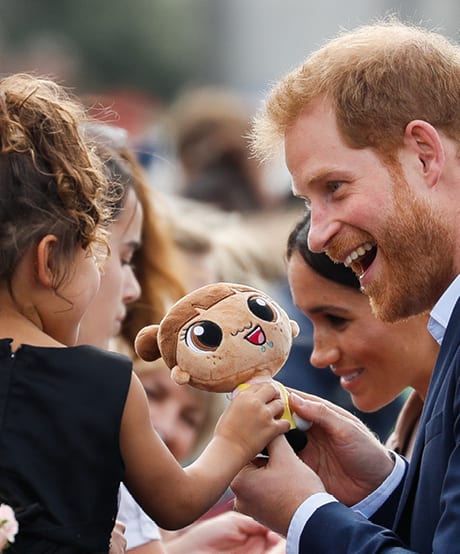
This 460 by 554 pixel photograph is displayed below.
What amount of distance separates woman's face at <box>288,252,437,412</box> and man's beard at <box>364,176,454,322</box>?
0.77 metres

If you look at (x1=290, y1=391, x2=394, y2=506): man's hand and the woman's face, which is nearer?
(x1=290, y1=391, x2=394, y2=506): man's hand

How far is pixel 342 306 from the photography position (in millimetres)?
3746

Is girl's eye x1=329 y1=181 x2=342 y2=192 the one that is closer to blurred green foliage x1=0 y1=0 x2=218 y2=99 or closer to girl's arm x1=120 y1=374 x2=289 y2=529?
girl's arm x1=120 y1=374 x2=289 y2=529

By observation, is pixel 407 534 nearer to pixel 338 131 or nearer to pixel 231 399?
pixel 231 399

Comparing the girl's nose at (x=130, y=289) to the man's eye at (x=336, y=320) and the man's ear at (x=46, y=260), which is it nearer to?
the man's eye at (x=336, y=320)

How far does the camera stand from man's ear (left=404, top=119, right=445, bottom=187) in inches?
112

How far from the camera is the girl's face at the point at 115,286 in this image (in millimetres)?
3611

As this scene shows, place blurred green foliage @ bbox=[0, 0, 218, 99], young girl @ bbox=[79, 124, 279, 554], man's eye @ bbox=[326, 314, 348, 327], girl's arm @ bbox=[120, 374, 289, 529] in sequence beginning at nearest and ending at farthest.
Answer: girl's arm @ bbox=[120, 374, 289, 529] < young girl @ bbox=[79, 124, 279, 554] < man's eye @ bbox=[326, 314, 348, 327] < blurred green foliage @ bbox=[0, 0, 218, 99]

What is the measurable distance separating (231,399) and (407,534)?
0.56 m

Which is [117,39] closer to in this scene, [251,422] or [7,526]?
[251,422]

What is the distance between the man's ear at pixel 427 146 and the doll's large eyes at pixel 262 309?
0.49m

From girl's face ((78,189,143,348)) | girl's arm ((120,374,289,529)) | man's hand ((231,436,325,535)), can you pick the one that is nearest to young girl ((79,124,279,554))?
girl's face ((78,189,143,348))

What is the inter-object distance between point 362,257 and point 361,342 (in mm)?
774

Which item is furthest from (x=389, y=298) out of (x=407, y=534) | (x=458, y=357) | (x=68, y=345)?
(x=68, y=345)
